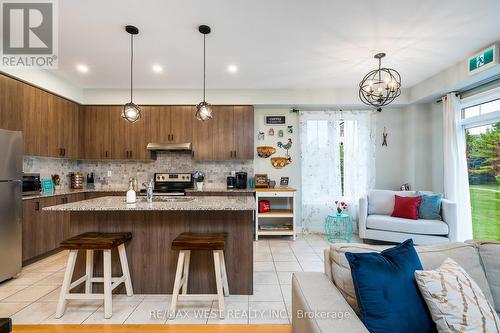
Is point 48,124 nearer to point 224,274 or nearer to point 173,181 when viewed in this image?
point 173,181

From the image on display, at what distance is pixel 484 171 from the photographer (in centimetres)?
348

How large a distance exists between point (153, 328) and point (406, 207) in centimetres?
380

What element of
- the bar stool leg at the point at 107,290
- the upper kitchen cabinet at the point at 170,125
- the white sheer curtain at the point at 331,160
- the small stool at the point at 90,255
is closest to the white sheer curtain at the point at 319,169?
the white sheer curtain at the point at 331,160

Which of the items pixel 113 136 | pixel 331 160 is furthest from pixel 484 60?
pixel 113 136

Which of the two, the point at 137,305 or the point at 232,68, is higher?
the point at 232,68

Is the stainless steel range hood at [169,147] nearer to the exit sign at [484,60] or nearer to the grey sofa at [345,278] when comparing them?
the grey sofa at [345,278]

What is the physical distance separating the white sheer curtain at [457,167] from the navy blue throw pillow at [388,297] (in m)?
3.37

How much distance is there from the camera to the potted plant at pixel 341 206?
4.33m

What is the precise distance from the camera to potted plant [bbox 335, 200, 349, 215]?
4330mm

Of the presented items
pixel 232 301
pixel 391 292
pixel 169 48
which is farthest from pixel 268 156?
pixel 391 292

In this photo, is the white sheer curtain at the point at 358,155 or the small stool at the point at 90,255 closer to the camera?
the small stool at the point at 90,255

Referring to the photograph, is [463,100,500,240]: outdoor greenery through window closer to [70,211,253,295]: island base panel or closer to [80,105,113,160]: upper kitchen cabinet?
[70,211,253,295]: island base panel

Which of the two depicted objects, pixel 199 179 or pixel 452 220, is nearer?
pixel 452 220

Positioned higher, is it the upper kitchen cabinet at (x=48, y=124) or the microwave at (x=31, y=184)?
the upper kitchen cabinet at (x=48, y=124)
